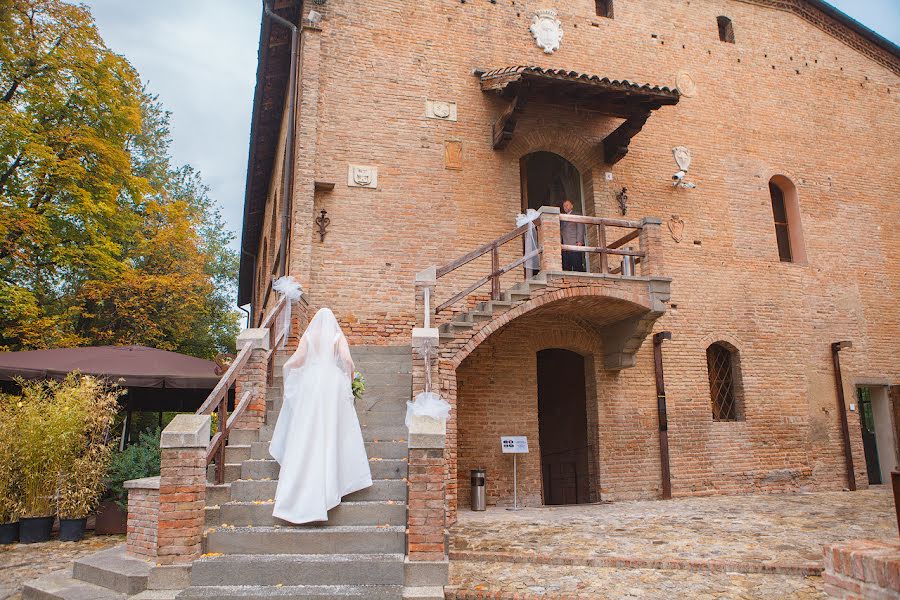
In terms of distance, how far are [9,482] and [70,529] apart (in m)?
0.96

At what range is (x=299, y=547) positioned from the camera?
530 cm

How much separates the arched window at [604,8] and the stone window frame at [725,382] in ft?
23.4

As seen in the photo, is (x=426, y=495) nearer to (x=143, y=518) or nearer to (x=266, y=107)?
(x=143, y=518)

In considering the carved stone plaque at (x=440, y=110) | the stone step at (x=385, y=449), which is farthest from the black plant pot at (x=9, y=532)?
the carved stone plaque at (x=440, y=110)

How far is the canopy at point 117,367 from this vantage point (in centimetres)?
923

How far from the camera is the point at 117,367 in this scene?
9766 mm

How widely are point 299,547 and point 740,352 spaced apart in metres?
9.64

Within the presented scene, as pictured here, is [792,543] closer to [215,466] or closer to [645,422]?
[645,422]

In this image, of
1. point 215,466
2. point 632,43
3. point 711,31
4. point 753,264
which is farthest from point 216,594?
point 711,31

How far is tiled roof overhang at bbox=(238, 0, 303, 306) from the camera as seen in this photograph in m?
12.1

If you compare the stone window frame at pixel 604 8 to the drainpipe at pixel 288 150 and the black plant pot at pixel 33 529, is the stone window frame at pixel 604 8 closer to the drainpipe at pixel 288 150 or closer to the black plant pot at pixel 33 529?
the drainpipe at pixel 288 150

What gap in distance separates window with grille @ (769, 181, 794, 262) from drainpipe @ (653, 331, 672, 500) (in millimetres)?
4288

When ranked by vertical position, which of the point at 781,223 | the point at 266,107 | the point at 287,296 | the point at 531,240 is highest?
the point at 266,107

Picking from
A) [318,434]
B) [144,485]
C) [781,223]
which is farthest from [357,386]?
[781,223]
